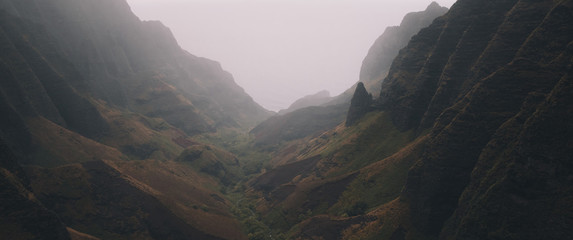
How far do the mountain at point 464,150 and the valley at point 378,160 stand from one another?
1.06ft

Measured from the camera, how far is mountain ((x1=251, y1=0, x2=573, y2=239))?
1973 inches

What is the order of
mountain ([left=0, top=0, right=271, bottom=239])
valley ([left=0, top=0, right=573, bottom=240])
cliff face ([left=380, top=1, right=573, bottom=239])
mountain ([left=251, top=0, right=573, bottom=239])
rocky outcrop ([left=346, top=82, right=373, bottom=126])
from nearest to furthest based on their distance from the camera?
1. cliff face ([left=380, top=1, right=573, bottom=239])
2. mountain ([left=251, top=0, right=573, bottom=239])
3. valley ([left=0, top=0, right=573, bottom=240])
4. mountain ([left=0, top=0, right=271, bottom=239])
5. rocky outcrop ([left=346, top=82, right=373, bottom=126])

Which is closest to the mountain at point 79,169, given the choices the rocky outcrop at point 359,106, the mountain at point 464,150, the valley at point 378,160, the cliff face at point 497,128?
the valley at point 378,160

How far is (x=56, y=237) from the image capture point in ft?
195

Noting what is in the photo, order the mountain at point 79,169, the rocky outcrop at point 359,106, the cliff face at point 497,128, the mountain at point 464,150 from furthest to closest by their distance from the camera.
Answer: the rocky outcrop at point 359,106 → the mountain at point 79,169 → the mountain at point 464,150 → the cliff face at point 497,128

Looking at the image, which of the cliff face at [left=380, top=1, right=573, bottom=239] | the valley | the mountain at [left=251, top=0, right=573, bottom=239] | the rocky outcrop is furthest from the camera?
the rocky outcrop

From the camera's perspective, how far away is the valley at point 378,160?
5278 centimetres

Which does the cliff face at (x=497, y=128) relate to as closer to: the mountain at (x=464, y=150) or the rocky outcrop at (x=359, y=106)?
the mountain at (x=464, y=150)

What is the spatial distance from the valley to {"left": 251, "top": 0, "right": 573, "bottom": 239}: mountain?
1.06 feet

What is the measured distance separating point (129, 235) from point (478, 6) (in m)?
138

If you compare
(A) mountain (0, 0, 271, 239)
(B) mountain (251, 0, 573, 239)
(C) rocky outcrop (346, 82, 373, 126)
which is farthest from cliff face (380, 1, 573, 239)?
(A) mountain (0, 0, 271, 239)

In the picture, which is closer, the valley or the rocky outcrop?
the valley

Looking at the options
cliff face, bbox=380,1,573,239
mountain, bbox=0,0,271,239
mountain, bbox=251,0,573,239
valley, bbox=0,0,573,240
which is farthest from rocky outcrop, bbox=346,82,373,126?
mountain, bbox=0,0,271,239

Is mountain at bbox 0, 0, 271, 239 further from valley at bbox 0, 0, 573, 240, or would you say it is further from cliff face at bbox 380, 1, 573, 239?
cliff face at bbox 380, 1, 573, 239
